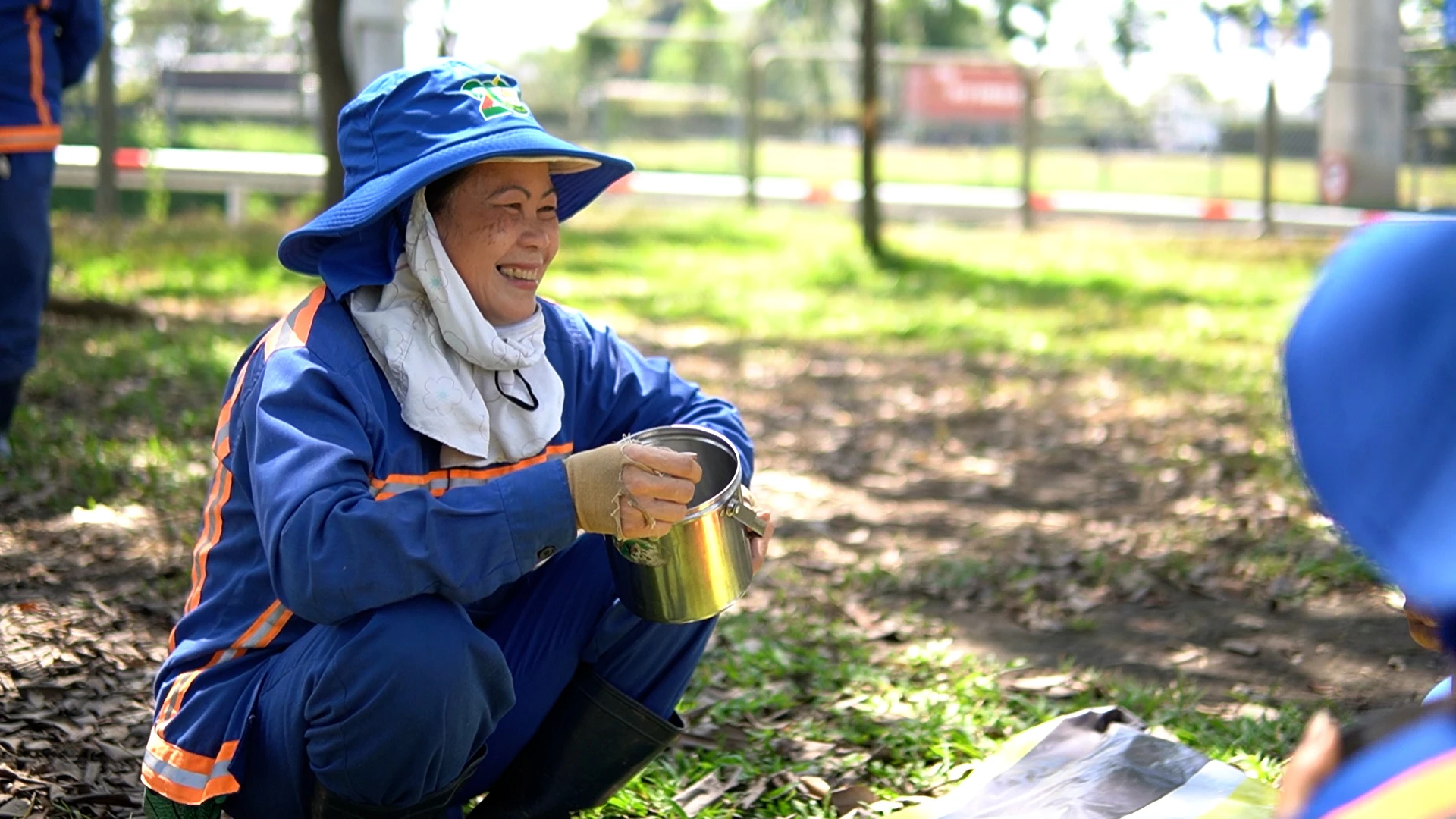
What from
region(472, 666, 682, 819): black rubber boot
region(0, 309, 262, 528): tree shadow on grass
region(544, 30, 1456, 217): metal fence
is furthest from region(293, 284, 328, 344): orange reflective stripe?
region(544, 30, 1456, 217): metal fence

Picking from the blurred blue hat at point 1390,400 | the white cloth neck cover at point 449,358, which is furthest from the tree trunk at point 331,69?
the blurred blue hat at point 1390,400

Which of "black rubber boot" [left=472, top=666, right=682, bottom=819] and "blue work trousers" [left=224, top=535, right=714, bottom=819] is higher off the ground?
"blue work trousers" [left=224, top=535, right=714, bottom=819]

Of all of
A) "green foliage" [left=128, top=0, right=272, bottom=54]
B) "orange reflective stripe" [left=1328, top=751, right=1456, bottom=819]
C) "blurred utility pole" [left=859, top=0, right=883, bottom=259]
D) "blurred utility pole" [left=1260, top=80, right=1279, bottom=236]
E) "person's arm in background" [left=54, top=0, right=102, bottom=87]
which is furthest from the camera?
"green foliage" [left=128, top=0, right=272, bottom=54]

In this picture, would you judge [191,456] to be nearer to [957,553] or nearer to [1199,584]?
[957,553]

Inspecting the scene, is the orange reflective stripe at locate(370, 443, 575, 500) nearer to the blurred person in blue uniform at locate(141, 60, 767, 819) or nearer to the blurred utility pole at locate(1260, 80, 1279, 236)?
the blurred person in blue uniform at locate(141, 60, 767, 819)

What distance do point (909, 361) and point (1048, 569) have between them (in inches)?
133

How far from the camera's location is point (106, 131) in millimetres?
11938

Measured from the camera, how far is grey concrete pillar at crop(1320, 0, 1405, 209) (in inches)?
591

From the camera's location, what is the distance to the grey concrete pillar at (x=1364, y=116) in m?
15.0

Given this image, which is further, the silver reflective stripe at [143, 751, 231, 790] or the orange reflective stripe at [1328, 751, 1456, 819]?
the silver reflective stripe at [143, 751, 231, 790]

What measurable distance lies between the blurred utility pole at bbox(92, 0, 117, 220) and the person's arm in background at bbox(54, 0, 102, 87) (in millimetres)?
7104

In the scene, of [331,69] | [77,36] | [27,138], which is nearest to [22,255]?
[27,138]

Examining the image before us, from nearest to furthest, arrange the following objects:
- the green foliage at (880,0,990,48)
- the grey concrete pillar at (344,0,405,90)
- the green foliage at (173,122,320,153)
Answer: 1. the grey concrete pillar at (344,0,405,90)
2. the green foliage at (173,122,320,153)
3. the green foliage at (880,0,990,48)

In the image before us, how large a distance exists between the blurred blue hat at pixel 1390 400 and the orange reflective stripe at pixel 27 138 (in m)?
4.09
